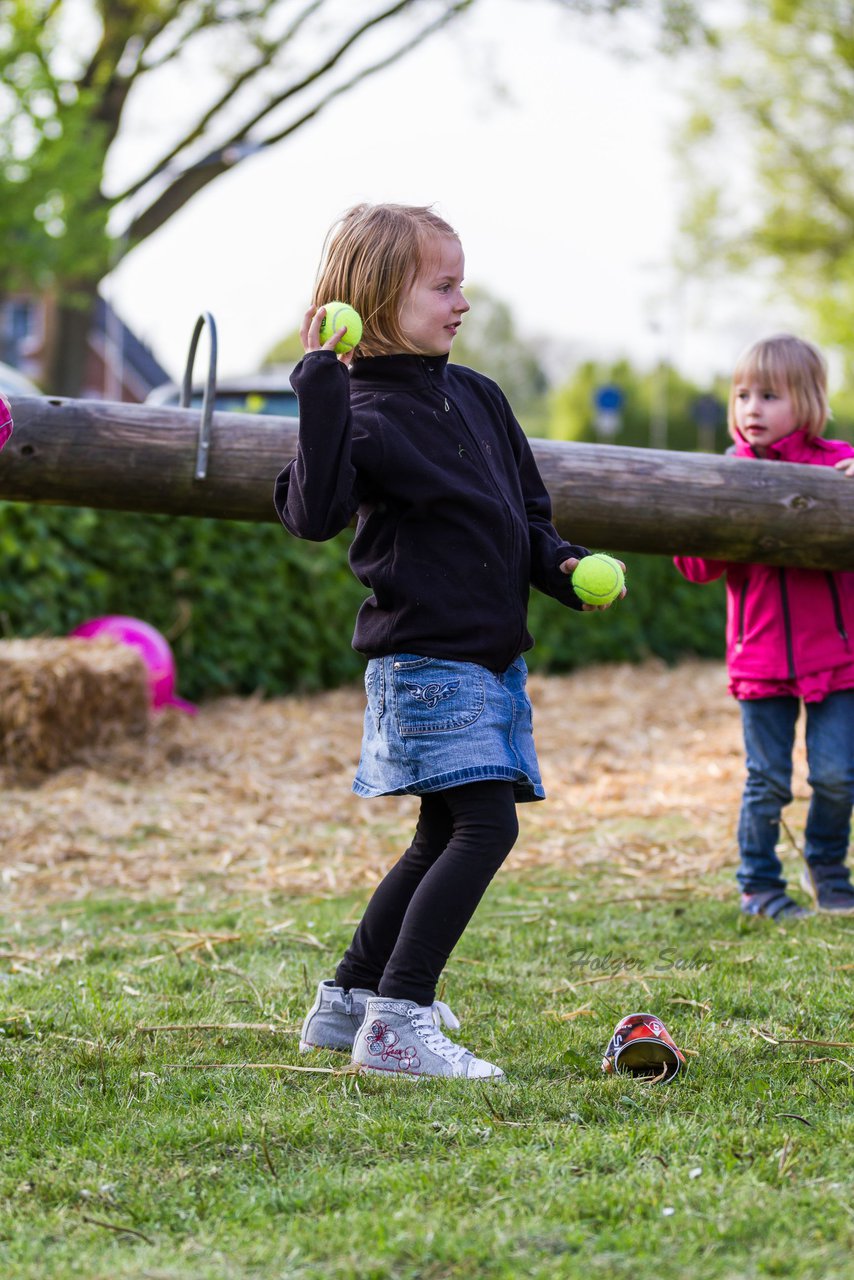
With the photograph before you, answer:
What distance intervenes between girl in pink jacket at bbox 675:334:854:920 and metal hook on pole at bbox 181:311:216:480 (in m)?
1.70

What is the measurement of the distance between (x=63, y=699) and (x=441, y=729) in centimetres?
452

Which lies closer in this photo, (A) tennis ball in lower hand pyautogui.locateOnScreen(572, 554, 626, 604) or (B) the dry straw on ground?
(A) tennis ball in lower hand pyautogui.locateOnScreen(572, 554, 626, 604)

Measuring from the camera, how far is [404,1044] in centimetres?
289

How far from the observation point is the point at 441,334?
3076 mm

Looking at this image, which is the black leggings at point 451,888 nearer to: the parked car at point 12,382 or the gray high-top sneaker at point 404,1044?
the gray high-top sneaker at point 404,1044

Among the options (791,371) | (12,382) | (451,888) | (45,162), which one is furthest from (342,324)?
(45,162)

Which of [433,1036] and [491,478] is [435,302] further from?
[433,1036]

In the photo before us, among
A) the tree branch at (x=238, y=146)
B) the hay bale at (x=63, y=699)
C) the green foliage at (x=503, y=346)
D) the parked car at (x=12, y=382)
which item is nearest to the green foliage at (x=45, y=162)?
the tree branch at (x=238, y=146)

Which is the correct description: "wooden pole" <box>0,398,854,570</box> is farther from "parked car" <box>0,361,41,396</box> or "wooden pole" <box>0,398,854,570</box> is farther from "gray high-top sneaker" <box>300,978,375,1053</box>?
"parked car" <box>0,361,41,396</box>

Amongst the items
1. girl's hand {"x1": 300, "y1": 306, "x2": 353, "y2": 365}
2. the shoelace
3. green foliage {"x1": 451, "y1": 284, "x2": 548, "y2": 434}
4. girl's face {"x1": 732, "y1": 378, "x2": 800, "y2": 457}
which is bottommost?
the shoelace

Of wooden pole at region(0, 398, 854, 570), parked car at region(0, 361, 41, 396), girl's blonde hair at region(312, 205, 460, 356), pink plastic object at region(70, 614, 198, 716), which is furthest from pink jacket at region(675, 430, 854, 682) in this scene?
parked car at region(0, 361, 41, 396)

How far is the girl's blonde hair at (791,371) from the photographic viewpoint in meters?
4.46

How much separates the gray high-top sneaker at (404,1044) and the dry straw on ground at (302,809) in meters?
1.92

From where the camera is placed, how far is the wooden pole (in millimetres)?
4289
